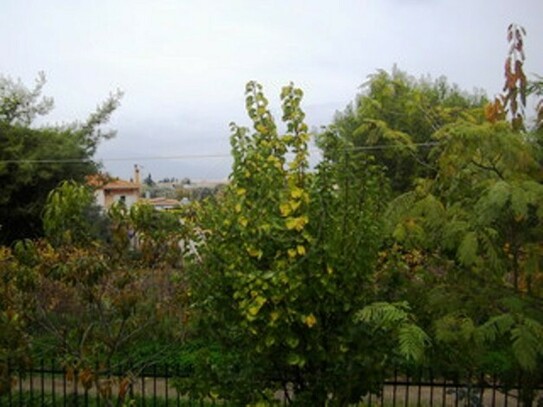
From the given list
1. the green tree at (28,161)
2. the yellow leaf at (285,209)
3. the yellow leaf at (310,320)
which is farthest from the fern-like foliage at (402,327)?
the green tree at (28,161)

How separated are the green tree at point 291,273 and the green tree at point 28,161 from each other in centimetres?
1481

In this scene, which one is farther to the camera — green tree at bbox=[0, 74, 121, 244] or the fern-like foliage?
green tree at bbox=[0, 74, 121, 244]

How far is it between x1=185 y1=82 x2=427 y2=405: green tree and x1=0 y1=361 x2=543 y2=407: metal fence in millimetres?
468

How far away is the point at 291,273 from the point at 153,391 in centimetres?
435

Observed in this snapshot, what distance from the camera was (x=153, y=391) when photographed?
7.29m

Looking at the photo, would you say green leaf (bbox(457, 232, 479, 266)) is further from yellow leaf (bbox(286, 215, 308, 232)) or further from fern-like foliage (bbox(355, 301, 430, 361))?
yellow leaf (bbox(286, 215, 308, 232))

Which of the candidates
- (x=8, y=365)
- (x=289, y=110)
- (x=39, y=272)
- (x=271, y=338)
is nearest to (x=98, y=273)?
(x=39, y=272)

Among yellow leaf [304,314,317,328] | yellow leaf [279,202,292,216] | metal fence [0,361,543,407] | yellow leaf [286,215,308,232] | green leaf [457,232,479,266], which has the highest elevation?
yellow leaf [279,202,292,216]

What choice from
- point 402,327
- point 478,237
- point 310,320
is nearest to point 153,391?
point 310,320

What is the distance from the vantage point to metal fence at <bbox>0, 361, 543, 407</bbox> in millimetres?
4871

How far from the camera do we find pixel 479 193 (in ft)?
13.6

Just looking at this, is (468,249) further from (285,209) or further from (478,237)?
(285,209)

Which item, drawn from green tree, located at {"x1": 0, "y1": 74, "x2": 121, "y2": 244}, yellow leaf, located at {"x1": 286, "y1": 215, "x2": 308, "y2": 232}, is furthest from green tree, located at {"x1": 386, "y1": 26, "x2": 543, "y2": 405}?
green tree, located at {"x1": 0, "y1": 74, "x2": 121, "y2": 244}

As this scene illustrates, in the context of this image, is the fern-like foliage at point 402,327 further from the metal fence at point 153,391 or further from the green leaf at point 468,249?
the metal fence at point 153,391
